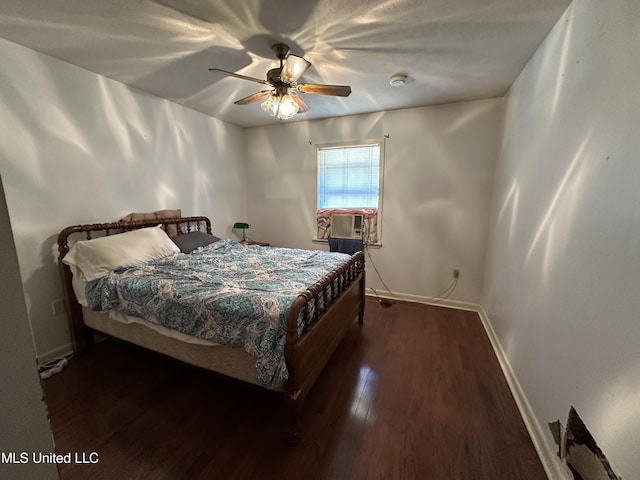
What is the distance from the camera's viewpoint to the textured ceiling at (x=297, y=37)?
1.58 m

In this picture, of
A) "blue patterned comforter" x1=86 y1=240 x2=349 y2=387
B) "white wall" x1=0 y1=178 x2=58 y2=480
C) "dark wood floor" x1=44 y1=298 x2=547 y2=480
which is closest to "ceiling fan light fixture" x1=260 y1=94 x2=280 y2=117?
"blue patterned comforter" x1=86 y1=240 x2=349 y2=387

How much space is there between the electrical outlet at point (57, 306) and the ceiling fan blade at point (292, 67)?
270 centimetres

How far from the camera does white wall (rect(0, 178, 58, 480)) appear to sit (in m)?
0.47

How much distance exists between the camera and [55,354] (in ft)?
7.38

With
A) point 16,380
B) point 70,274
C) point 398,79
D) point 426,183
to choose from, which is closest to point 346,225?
point 426,183

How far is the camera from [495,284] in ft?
8.60

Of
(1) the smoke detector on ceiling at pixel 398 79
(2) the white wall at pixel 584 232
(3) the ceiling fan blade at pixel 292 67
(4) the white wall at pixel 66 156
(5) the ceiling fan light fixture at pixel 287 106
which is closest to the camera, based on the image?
(2) the white wall at pixel 584 232

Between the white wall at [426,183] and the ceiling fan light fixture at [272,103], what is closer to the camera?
the ceiling fan light fixture at [272,103]

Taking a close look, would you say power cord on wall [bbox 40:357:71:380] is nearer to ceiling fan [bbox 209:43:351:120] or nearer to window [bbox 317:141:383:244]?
ceiling fan [bbox 209:43:351:120]

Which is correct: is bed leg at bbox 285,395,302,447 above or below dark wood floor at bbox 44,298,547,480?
above

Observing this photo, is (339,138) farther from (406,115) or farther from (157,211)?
(157,211)

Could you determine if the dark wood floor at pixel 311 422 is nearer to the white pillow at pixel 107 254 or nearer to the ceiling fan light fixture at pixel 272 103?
the white pillow at pixel 107 254

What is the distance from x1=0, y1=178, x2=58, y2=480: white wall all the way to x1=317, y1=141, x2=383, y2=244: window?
341cm

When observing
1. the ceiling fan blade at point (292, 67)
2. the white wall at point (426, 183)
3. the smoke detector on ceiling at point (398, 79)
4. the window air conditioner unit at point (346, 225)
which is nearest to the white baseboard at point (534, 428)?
the white wall at point (426, 183)
